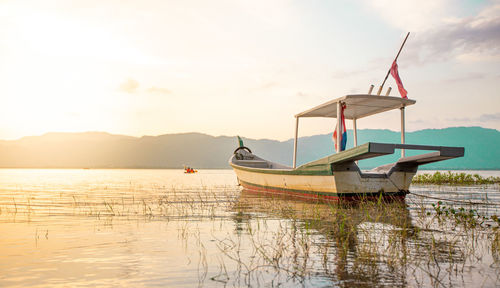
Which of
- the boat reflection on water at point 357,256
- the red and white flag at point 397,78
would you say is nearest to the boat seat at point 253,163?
the red and white flag at point 397,78

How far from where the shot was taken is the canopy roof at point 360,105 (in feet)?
A: 48.9

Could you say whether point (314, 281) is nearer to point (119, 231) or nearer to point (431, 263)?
point (431, 263)

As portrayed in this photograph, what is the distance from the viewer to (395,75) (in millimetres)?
17016

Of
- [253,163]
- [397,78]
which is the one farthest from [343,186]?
[253,163]

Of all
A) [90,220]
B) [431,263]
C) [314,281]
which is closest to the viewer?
[314,281]

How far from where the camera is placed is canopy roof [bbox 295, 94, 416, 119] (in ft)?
48.9

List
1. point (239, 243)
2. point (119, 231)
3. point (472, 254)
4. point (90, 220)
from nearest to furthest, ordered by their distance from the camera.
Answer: point (472, 254), point (239, 243), point (119, 231), point (90, 220)

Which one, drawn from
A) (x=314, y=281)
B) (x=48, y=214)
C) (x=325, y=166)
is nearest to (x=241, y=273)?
(x=314, y=281)

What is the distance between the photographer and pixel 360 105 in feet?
53.0

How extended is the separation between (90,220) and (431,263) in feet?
26.8

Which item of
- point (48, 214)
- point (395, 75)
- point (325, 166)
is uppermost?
point (395, 75)

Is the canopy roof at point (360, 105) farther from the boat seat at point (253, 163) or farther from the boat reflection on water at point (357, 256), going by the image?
the boat reflection on water at point (357, 256)

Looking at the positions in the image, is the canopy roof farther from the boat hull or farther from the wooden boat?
the boat hull

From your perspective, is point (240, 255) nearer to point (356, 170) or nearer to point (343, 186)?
point (343, 186)
